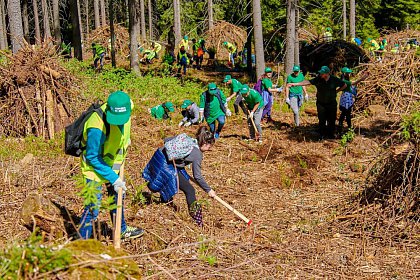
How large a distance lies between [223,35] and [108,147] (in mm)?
19055

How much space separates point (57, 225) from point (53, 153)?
4177 millimetres

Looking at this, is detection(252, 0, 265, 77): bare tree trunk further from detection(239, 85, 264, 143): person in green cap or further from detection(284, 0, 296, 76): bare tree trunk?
detection(239, 85, 264, 143): person in green cap

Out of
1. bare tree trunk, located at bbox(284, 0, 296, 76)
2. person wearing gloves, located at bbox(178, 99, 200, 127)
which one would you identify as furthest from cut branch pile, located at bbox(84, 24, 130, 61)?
person wearing gloves, located at bbox(178, 99, 200, 127)

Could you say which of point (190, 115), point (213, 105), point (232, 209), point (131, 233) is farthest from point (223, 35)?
point (131, 233)

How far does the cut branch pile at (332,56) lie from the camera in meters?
19.2

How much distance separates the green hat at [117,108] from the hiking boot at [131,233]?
1.48 metres

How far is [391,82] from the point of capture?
35.9 ft

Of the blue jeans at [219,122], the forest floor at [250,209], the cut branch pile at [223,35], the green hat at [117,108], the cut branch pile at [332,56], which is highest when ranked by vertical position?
the cut branch pile at [223,35]

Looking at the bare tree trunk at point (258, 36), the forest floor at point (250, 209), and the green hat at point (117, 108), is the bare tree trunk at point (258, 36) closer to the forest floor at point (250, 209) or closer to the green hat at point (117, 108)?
the forest floor at point (250, 209)

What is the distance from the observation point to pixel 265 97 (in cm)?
1161

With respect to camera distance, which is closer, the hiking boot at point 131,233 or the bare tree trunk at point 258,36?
the hiking boot at point 131,233

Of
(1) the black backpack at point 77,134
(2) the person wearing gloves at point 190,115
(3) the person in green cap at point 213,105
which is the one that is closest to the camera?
(1) the black backpack at point 77,134

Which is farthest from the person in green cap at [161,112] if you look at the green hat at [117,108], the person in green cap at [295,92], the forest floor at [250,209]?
the green hat at [117,108]

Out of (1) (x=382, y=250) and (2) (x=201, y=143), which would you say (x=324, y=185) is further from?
(2) (x=201, y=143)
